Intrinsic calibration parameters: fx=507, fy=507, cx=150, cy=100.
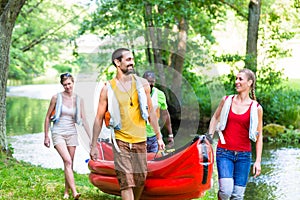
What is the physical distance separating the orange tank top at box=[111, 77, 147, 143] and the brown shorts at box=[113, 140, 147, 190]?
0.22 ft

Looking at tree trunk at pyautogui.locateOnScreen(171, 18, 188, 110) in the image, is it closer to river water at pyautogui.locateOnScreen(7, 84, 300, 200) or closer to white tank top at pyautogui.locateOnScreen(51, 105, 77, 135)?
river water at pyautogui.locateOnScreen(7, 84, 300, 200)

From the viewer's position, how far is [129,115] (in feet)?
15.8

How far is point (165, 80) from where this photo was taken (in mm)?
18078

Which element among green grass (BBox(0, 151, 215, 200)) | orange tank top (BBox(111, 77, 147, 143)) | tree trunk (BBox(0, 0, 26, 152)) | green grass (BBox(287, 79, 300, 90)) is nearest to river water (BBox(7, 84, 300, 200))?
green grass (BBox(0, 151, 215, 200))

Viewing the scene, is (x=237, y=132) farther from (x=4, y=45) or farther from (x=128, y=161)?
(x=4, y=45)

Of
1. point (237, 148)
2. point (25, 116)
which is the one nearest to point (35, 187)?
point (237, 148)

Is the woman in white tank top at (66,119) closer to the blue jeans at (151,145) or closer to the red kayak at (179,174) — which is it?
the red kayak at (179,174)

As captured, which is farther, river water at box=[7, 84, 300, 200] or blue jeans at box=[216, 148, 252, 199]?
river water at box=[7, 84, 300, 200]

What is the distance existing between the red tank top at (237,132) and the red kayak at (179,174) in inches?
8.3

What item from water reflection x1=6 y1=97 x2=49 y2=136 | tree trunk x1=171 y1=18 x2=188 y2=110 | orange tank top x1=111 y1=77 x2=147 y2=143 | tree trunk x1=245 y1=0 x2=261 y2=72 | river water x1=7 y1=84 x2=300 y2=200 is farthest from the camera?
tree trunk x1=171 y1=18 x2=188 y2=110

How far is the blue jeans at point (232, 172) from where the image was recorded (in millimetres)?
4953

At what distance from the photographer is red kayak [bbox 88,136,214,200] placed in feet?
16.4

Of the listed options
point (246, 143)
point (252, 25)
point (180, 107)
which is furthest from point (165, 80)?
point (246, 143)

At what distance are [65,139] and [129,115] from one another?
5.02 ft
